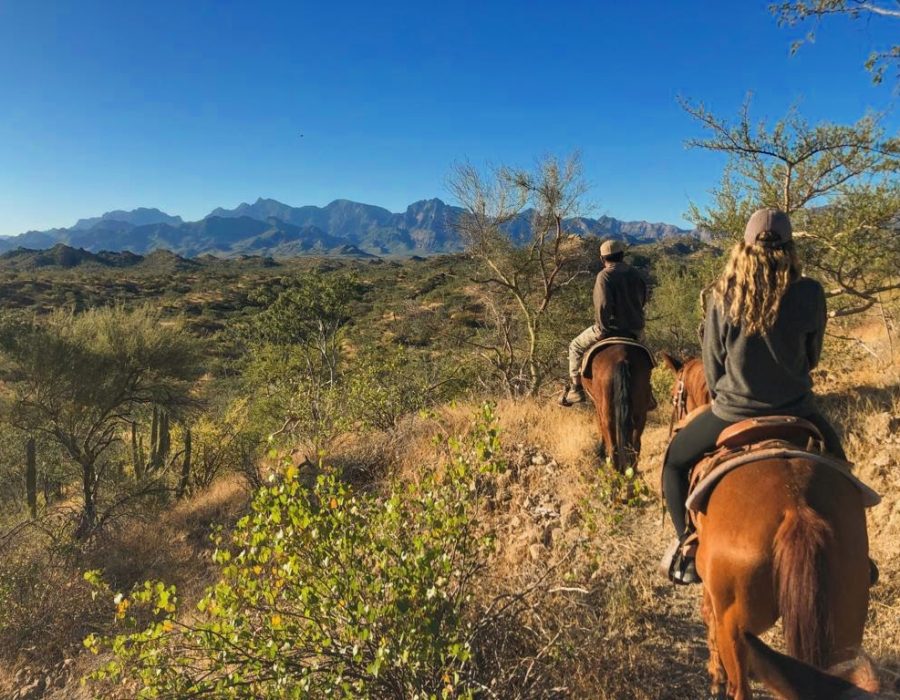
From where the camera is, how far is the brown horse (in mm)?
5293

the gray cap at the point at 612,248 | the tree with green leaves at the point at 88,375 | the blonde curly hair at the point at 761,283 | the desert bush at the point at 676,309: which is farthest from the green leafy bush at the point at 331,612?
the desert bush at the point at 676,309

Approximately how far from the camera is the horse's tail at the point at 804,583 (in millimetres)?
2088

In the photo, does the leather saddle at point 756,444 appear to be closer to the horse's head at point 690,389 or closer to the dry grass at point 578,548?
the dry grass at point 578,548

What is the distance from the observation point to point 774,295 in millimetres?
2680

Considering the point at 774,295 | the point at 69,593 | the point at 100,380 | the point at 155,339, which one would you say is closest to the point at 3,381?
the point at 100,380

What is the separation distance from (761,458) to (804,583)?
0.62m

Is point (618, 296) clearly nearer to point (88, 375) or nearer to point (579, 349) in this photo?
point (579, 349)

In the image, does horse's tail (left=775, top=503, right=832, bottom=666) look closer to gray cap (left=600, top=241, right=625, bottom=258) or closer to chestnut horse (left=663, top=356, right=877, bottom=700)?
chestnut horse (left=663, top=356, right=877, bottom=700)

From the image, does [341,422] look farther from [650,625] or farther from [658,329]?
[658,329]

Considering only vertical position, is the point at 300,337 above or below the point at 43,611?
above

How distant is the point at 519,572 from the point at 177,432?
64.7 feet

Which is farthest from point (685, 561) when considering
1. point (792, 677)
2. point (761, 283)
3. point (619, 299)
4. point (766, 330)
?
point (619, 299)

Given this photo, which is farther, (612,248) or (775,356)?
(612,248)

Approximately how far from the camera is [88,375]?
11492 mm
